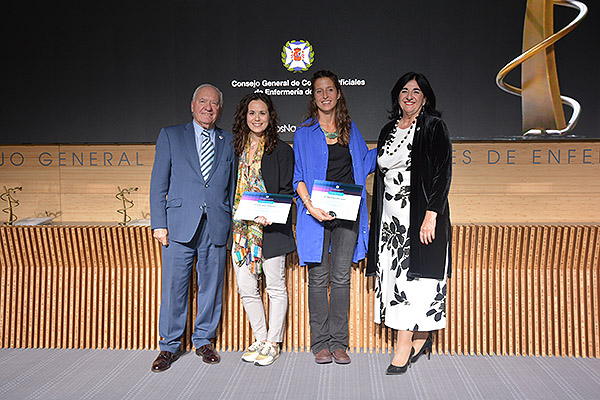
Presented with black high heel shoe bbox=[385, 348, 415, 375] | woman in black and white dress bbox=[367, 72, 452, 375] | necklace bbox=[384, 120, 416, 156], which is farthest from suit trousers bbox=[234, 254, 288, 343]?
necklace bbox=[384, 120, 416, 156]

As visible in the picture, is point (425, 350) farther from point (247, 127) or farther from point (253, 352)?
point (247, 127)

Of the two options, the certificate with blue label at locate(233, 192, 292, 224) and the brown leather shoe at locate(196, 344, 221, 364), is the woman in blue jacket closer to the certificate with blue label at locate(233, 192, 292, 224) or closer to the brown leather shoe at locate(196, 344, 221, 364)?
the certificate with blue label at locate(233, 192, 292, 224)

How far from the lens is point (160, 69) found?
4.34m

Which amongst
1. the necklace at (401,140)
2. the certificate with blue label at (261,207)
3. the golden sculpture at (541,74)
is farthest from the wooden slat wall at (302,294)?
the golden sculpture at (541,74)

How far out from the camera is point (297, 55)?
426 cm

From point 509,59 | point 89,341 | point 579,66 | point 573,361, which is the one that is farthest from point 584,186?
A: point 89,341

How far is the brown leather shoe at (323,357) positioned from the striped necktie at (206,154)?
1.43 meters

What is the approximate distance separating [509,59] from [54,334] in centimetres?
429

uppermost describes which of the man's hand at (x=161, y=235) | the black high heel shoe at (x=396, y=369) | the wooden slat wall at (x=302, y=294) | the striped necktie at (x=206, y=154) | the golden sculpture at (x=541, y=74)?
the golden sculpture at (x=541, y=74)

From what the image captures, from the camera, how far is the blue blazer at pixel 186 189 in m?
3.30

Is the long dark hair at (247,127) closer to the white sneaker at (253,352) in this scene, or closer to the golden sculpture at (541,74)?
the white sneaker at (253,352)

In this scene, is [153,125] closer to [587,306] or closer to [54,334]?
[54,334]

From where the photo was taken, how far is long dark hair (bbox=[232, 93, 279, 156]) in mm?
3283

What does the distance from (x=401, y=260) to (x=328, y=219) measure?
0.54m
